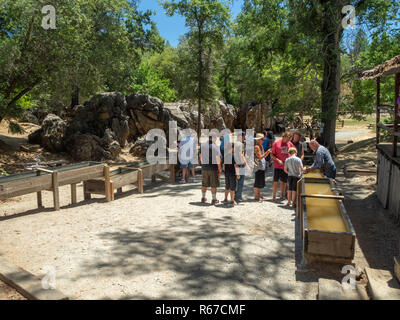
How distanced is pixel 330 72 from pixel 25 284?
15.0 metres

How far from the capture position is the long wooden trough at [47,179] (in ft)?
24.7

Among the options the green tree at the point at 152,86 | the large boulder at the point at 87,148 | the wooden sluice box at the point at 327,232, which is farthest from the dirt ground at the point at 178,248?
the green tree at the point at 152,86

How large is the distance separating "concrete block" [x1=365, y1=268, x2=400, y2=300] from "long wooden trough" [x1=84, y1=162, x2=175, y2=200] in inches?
270

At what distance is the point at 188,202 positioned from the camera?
9148 millimetres

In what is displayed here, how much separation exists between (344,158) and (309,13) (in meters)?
6.19

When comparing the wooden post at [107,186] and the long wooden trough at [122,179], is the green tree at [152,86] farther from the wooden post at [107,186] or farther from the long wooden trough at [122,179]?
the wooden post at [107,186]

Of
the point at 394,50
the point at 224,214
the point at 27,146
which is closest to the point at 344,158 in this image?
the point at 394,50

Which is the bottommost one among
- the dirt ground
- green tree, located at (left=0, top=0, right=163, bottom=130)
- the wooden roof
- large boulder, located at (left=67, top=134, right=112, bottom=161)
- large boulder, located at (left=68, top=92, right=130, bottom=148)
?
the dirt ground

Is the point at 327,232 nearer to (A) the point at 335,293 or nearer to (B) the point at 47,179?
(A) the point at 335,293

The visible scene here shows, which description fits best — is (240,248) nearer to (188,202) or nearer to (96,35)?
(188,202)

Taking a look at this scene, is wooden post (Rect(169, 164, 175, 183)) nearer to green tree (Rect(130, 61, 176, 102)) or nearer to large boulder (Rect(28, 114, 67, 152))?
large boulder (Rect(28, 114, 67, 152))

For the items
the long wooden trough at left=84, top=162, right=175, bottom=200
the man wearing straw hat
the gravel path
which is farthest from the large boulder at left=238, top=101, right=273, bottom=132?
the gravel path

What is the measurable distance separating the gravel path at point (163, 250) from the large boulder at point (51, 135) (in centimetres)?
1226

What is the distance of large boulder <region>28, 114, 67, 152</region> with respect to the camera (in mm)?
19906
